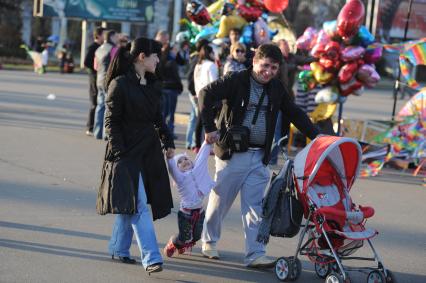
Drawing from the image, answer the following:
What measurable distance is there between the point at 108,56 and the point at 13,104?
20.9 feet

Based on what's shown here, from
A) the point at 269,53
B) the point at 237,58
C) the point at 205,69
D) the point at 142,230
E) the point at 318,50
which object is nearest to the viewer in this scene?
the point at 142,230

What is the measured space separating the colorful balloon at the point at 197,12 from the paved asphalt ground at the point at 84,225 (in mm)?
2860

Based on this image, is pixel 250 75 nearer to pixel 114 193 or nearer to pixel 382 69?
pixel 114 193

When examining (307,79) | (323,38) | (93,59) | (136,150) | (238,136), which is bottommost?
(93,59)

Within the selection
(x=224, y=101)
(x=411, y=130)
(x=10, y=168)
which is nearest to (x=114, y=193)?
(x=224, y=101)

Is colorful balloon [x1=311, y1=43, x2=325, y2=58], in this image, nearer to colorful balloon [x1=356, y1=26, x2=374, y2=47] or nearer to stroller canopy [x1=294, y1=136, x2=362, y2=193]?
colorful balloon [x1=356, y1=26, x2=374, y2=47]

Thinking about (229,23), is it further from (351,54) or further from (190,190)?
(190,190)

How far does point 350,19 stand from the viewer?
11789 millimetres

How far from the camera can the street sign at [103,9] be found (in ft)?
107

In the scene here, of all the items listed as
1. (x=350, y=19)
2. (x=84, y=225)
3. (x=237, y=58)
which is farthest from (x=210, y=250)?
(x=350, y=19)

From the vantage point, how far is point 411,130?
11820 mm

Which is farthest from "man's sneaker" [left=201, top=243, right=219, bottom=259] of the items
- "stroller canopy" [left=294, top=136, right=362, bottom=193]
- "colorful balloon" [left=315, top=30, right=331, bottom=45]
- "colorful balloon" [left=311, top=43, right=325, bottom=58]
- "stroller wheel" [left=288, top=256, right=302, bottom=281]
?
"colorful balloon" [left=315, top=30, right=331, bottom=45]

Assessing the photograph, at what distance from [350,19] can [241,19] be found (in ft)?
7.92

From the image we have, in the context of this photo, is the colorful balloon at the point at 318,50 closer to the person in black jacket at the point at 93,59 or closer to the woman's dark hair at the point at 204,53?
the woman's dark hair at the point at 204,53
